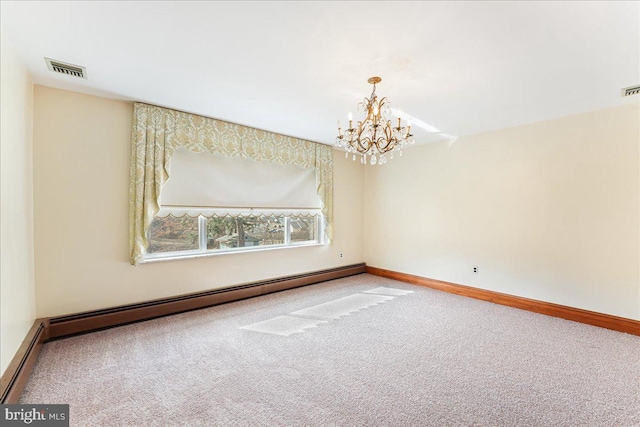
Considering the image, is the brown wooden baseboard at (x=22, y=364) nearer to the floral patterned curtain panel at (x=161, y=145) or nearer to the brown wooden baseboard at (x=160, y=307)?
the brown wooden baseboard at (x=160, y=307)

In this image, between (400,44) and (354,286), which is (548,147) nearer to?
(400,44)

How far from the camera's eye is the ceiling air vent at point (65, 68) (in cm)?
237

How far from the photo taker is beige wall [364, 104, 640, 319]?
10.5ft

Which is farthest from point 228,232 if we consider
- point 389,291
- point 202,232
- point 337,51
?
point 337,51

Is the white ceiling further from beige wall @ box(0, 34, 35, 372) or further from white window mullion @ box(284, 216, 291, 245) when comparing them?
white window mullion @ box(284, 216, 291, 245)

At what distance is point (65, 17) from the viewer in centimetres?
183

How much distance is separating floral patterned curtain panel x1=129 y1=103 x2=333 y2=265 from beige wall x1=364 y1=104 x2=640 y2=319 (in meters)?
2.85

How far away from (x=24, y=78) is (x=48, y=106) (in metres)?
0.39

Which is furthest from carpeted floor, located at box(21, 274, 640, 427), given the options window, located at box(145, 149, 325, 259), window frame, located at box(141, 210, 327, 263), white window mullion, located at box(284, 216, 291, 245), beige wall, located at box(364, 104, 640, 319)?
white window mullion, located at box(284, 216, 291, 245)

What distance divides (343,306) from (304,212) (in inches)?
71.4

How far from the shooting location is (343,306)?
389 cm

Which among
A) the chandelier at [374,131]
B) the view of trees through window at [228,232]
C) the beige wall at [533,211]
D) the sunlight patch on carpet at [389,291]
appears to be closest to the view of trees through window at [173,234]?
the view of trees through window at [228,232]

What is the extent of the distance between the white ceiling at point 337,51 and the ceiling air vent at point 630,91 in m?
0.07

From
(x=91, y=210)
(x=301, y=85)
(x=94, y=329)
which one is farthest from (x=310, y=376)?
(x=91, y=210)
